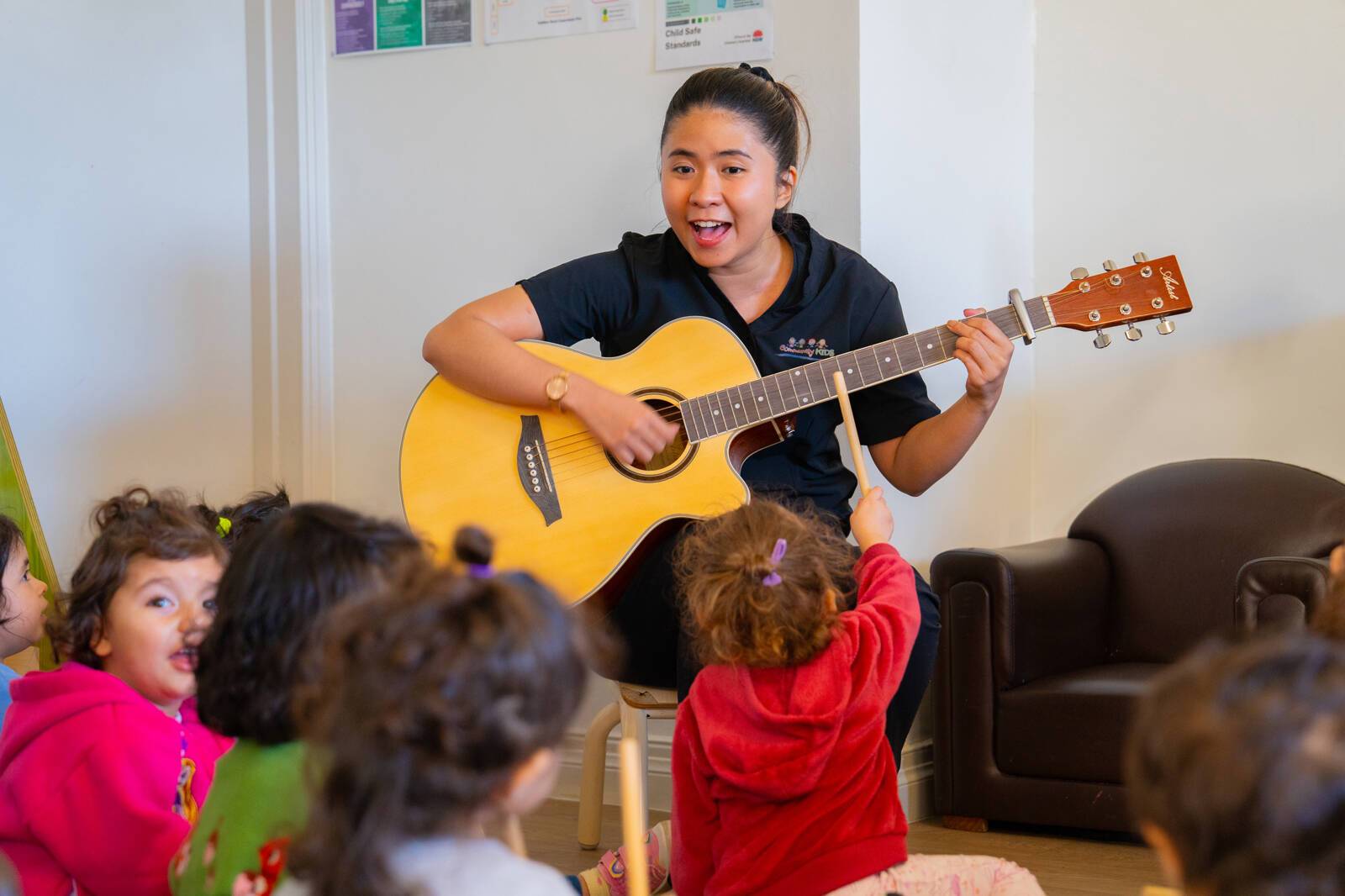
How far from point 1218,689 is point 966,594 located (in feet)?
5.73

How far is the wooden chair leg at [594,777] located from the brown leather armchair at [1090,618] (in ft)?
1.98

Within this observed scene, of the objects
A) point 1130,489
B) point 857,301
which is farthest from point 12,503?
point 1130,489

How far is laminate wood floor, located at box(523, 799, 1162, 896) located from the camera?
2.07m

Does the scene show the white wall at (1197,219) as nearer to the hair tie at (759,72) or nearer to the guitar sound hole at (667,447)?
the hair tie at (759,72)

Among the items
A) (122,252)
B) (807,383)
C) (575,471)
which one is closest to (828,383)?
(807,383)

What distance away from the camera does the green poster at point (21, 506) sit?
2523 millimetres

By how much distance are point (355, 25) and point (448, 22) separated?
24 cm

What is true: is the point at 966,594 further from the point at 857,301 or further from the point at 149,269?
the point at 149,269

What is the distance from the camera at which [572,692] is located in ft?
2.83

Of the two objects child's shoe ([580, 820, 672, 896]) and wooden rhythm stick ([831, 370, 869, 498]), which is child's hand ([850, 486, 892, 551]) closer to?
wooden rhythm stick ([831, 370, 869, 498])

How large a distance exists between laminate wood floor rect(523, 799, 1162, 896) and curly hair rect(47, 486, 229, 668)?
953 millimetres

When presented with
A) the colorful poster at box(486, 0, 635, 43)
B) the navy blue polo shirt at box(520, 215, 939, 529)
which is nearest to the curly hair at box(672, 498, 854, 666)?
the navy blue polo shirt at box(520, 215, 939, 529)

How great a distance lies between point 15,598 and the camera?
185 cm

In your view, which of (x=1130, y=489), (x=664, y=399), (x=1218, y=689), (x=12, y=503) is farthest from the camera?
(x=1130, y=489)
